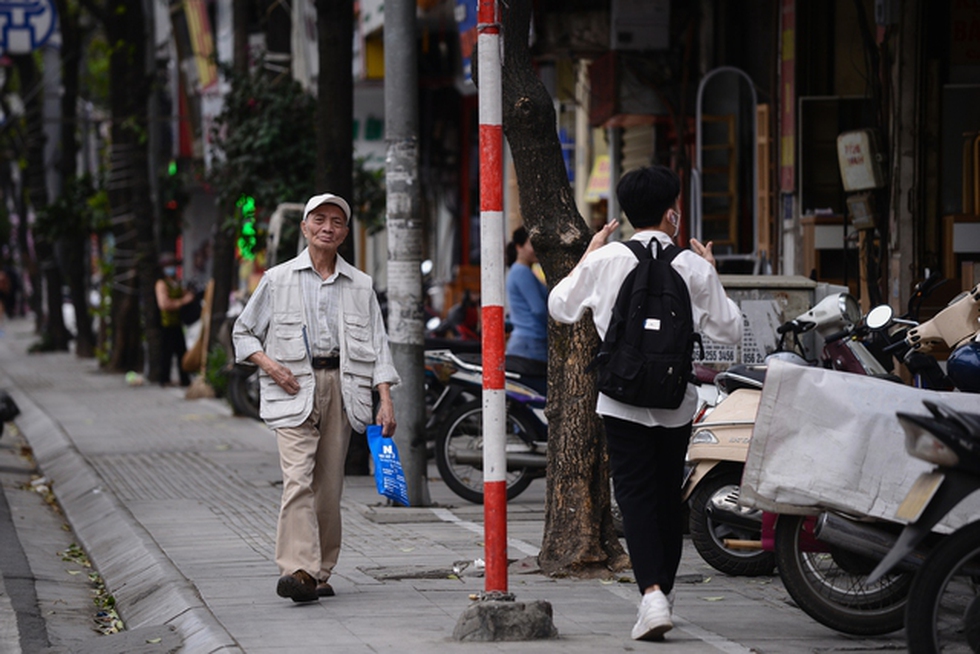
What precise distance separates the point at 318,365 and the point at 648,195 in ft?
6.24

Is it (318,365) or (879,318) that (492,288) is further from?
(879,318)

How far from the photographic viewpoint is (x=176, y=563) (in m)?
8.64

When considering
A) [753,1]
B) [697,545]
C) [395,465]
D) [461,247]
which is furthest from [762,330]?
[461,247]

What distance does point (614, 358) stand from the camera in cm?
624

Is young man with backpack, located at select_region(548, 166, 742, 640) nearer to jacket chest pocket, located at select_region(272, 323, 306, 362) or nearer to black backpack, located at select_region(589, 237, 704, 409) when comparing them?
black backpack, located at select_region(589, 237, 704, 409)

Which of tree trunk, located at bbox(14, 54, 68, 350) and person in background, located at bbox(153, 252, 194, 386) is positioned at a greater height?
tree trunk, located at bbox(14, 54, 68, 350)

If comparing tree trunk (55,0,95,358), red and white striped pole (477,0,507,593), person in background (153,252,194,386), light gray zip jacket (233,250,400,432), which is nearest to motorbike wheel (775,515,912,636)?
red and white striped pole (477,0,507,593)

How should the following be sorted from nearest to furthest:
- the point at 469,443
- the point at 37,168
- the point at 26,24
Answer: the point at 469,443 → the point at 26,24 → the point at 37,168

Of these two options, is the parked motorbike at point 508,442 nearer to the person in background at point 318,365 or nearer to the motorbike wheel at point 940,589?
the person in background at point 318,365

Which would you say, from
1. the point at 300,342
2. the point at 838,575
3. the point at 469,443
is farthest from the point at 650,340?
the point at 469,443

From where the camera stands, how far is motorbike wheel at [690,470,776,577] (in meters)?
8.16

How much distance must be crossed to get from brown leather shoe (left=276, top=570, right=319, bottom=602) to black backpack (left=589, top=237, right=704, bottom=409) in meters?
1.76

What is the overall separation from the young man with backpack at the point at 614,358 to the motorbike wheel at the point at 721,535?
1.75m

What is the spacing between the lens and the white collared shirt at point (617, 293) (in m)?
6.33
